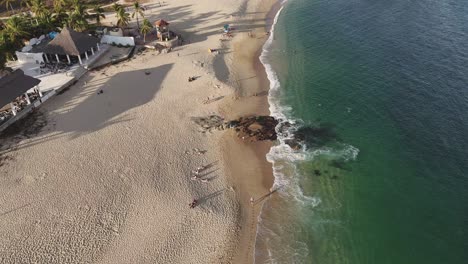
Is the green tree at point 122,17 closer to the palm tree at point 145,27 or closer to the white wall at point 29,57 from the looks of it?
the palm tree at point 145,27

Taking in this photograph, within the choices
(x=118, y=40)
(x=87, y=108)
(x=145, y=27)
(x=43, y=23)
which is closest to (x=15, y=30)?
(x=43, y=23)

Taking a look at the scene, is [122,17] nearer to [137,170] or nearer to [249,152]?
[137,170]

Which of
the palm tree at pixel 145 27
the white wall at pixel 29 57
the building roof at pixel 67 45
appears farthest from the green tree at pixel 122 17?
the white wall at pixel 29 57

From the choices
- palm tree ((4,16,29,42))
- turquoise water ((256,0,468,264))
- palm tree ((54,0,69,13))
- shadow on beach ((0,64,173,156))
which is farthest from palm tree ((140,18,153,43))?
turquoise water ((256,0,468,264))

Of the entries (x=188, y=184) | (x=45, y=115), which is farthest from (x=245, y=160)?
(x=45, y=115)

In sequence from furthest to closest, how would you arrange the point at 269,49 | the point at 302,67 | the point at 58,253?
the point at 269,49, the point at 302,67, the point at 58,253

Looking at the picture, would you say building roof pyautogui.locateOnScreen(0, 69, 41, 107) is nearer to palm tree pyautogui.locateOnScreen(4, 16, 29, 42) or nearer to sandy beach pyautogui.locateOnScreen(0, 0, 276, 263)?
sandy beach pyautogui.locateOnScreen(0, 0, 276, 263)

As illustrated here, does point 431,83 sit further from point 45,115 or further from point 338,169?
point 45,115
